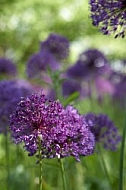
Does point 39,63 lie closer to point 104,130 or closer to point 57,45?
point 57,45

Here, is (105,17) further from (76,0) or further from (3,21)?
(76,0)

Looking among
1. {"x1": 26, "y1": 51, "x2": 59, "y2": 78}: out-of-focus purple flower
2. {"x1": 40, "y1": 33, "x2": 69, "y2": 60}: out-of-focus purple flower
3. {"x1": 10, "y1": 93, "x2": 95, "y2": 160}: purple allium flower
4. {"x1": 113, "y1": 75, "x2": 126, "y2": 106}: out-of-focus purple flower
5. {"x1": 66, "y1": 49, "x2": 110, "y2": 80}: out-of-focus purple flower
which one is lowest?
{"x1": 10, "y1": 93, "x2": 95, "y2": 160}: purple allium flower

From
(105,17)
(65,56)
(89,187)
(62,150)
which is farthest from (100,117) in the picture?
(65,56)

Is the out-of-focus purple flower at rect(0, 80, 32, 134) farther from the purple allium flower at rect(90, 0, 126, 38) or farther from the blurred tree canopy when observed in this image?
the blurred tree canopy

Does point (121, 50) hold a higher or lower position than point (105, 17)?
higher

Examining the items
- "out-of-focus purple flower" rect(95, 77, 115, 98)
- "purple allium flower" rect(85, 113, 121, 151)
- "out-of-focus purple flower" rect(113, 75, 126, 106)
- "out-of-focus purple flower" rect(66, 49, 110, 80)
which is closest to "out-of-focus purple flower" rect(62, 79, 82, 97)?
"out-of-focus purple flower" rect(66, 49, 110, 80)

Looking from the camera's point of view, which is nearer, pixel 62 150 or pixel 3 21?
pixel 62 150

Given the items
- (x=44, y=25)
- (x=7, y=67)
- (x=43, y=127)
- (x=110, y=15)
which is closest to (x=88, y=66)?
(x=7, y=67)
